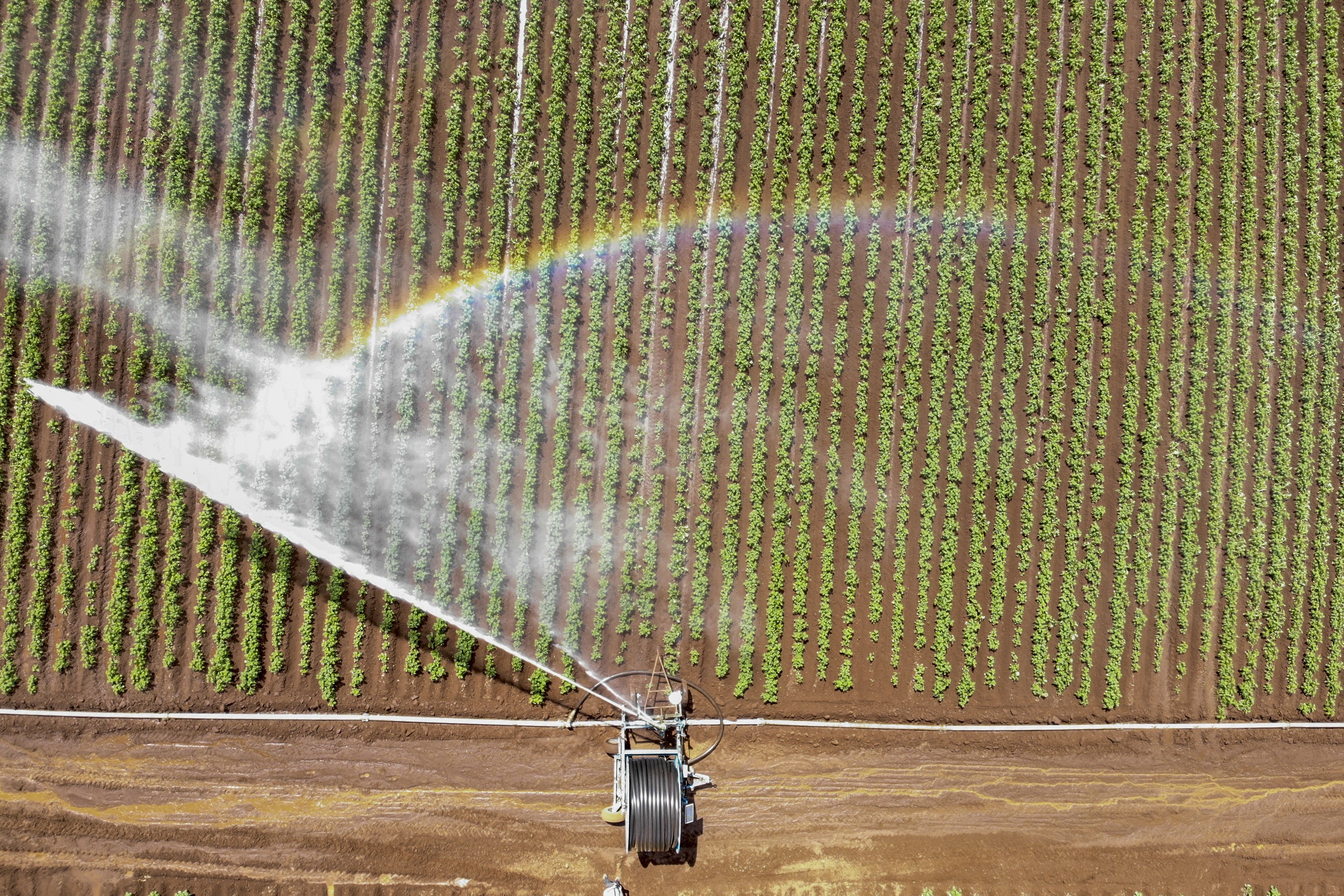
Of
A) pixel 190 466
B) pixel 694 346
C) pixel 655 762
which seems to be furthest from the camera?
pixel 694 346

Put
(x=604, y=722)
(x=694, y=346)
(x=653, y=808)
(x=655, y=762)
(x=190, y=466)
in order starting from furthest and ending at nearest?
(x=694, y=346) → (x=604, y=722) → (x=190, y=466) → (x=655, y=762) → (x=653, y=808)

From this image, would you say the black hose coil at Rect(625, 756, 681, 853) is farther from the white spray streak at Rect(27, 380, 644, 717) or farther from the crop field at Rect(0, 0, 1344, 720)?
the crop field at Rect(0, 0, 1344, 720)

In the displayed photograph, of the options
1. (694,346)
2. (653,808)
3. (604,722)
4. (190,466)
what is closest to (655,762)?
(653,808)

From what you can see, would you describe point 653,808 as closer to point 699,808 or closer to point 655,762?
point 655,762

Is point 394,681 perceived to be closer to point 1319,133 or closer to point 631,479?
point 631,479

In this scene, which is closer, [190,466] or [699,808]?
[190,466]

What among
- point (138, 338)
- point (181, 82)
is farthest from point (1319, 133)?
point (138, 338)

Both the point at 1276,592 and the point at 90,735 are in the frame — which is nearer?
the point at 90,735

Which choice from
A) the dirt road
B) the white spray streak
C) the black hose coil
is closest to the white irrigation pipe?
the dirt road
